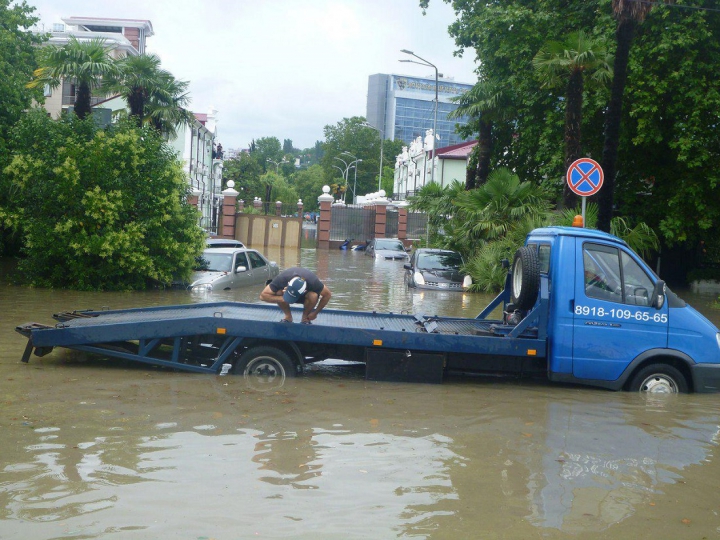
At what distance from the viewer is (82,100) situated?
23.1 metres

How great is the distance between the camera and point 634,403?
8727 millimetres

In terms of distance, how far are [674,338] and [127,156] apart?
14.5 m

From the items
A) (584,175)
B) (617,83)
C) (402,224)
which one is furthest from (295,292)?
(402,224)

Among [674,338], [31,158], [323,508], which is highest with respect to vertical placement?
[31,158]

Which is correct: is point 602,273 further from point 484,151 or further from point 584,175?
point 484,151

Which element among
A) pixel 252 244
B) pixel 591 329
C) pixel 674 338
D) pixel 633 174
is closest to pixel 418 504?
pixel 591 329

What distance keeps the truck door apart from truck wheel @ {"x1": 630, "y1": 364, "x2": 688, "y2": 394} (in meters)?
0.27

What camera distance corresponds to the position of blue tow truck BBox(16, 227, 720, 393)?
8828 mm

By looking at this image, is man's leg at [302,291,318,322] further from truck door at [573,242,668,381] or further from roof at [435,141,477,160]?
roof at [435,141,477,160]

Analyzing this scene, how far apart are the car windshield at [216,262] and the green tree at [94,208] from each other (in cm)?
58

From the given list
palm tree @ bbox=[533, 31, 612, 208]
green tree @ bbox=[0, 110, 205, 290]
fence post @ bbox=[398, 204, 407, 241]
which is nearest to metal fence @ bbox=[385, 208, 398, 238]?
fence post @ bbox=[398, 204, 407, 241]

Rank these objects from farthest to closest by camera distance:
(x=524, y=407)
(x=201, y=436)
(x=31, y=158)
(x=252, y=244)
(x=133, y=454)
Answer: (x=252, y=244) < (x=31, y=158) < (x=524, y=407) < (x=201, y=436) < (x=133, y=454)

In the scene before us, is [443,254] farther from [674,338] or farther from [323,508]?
[323,508]

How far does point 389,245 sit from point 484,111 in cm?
1448
